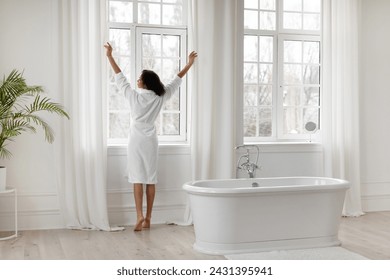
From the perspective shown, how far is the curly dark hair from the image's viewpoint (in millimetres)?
5629

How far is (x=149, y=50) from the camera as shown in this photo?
6.12 meters

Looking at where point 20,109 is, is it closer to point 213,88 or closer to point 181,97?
point 181,97

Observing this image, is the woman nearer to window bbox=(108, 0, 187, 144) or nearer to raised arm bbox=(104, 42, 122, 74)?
raised arm bbox=(104, 42, 122, 74)

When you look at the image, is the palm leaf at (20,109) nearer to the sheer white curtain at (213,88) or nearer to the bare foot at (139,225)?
the bare foot at (139,225)

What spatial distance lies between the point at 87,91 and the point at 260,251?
2.30 m

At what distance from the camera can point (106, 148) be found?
5691 mm

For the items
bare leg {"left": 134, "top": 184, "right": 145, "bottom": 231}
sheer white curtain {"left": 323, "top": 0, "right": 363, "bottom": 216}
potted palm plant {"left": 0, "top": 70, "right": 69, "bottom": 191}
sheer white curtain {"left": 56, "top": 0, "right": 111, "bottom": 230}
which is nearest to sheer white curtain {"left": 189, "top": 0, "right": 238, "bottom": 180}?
bare leg {"left": 134, "top": 184, "right": 145, "bottom": 231}

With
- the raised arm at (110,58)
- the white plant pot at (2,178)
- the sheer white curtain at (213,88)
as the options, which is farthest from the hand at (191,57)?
the white plant pot at (2,178)

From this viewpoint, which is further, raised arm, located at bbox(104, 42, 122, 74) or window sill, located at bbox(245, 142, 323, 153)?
window sill, located at bbox(245, 142, 323, 153)

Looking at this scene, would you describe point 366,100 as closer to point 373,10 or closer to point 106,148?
point 373,10

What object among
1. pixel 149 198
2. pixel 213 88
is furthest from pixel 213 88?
pixel 149 198

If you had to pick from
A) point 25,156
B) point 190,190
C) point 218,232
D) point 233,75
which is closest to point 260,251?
point 218,232

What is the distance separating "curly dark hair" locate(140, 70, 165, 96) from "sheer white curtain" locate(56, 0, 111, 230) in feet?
1.43

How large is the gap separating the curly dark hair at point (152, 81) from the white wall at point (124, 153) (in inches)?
27.6
